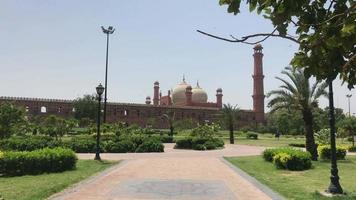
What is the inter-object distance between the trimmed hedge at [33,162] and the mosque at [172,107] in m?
54.4

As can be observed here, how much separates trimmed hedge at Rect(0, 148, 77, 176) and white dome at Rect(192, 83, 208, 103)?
73.9 meters

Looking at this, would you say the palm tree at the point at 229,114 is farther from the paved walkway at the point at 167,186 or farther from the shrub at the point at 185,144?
the paved walkway at the point at 167,186

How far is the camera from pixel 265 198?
35.3 feet

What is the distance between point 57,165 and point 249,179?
249 inches

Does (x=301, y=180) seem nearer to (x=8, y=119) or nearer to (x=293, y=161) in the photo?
(x=293, y=161)

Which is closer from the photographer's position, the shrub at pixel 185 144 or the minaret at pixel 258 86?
the shrub at pixel 185 144

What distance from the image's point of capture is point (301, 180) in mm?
14398

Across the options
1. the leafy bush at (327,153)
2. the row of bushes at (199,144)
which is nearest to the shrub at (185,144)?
the row of bushes at (199,144)

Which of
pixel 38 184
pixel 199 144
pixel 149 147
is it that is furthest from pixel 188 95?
pixel 38 184

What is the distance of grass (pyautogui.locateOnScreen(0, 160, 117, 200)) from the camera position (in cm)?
1041

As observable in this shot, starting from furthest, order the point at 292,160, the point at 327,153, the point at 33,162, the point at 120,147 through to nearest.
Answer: the point at 120,147 < the point at 327,153 < the point at 292,160 < the point at 33,162

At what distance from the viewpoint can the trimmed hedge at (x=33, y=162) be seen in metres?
14.7

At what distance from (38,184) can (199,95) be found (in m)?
80.0

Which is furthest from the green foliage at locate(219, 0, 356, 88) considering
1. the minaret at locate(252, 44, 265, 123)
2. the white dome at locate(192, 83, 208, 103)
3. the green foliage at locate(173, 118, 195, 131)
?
the white dome at locate(192, 83, 208, 103)
